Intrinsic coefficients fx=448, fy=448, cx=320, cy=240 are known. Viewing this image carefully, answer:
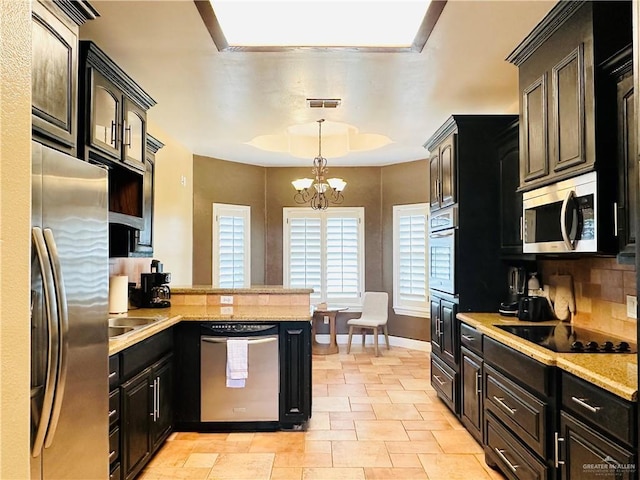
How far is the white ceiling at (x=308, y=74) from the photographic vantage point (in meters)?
2.64

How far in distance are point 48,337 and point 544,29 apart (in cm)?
285

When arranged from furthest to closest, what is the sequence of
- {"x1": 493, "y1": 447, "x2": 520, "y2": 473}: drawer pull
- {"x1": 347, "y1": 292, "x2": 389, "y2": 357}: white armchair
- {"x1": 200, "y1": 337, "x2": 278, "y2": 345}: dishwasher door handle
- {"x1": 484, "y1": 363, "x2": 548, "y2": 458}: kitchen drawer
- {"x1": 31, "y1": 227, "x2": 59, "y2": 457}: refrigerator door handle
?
{"x1": 347, "y1": 292, "x2": 389, "y2": 357}: white armchair → {"x1": 200, "y1": 337, "x2": 278, "y2": 345}: dishwasher door handle → {"x1": 493, "y1": 447, "x2": 520, "y2": 473}: drawer pull → {"x1": 484, "y1": 363, "x2": 548, "y2": 458}: kitchen drawer → {"x1": 31, "y1": 227, "x2": 59, "y2": 457}: refrigerator door handle

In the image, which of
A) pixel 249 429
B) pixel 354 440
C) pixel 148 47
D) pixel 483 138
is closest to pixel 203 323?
pixel 249 429

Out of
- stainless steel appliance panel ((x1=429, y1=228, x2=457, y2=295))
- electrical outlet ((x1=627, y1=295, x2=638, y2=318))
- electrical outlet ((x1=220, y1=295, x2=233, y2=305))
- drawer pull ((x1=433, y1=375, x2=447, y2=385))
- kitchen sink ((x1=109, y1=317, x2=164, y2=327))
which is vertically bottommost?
drawer pull ((x1=433, y1=375, x2=447, y2=385))

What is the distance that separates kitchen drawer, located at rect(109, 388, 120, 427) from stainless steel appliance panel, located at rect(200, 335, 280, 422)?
110 centimetres

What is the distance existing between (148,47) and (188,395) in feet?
8.60

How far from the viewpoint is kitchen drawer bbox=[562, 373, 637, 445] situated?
A: 5.33 ft

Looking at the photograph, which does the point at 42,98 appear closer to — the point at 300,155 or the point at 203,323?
the point at 203,323

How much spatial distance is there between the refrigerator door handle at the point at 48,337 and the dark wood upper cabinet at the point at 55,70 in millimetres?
668

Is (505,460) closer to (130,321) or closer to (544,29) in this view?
(544,29)

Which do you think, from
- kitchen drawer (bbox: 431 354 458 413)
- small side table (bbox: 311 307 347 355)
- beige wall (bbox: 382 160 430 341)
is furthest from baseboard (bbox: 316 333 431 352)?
kitchen drawer (bbox: 431 354 458 413)

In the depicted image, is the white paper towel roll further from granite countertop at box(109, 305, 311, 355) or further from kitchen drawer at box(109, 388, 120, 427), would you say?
kitchen drawer at box(109, 388, 120, 427)

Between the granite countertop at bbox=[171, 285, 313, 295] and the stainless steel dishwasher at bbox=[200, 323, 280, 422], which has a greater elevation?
the granite countertop at bbox=[171, 285, 313, 295]

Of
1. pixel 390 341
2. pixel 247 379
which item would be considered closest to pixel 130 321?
pixel 247 379
